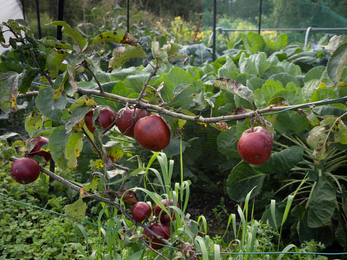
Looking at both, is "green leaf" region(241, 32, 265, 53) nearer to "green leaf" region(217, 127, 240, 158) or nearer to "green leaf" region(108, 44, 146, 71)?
"green leaf" region(217, 127, 240, 158)

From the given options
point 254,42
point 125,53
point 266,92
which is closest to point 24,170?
point 125,53

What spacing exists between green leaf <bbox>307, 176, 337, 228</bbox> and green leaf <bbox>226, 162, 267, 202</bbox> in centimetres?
25

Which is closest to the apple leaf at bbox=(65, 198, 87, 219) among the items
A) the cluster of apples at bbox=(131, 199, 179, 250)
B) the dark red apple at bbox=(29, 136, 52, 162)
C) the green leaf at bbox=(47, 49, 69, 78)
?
the cluster of apples at bbox=(131, 199, 179, 250)

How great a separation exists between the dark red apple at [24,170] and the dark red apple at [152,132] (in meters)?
0.49

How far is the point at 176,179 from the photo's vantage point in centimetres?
187

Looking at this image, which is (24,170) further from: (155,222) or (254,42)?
(254,42)

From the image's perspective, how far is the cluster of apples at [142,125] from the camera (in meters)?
0.62

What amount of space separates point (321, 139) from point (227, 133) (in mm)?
848

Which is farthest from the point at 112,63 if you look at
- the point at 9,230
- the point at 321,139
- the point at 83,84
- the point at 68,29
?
the point at 9,230

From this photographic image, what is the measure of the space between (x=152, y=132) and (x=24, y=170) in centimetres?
53

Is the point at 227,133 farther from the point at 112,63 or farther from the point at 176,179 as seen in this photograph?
the point at 112,63

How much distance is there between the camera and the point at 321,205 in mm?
1346

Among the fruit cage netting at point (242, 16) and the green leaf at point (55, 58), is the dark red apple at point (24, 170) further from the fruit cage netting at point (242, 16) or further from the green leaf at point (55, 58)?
the fruit cage netting at point (242, 16)

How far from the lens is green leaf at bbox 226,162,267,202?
4.98 feet
